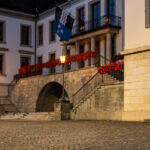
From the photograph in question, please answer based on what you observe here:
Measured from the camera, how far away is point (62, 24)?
28.7 metres

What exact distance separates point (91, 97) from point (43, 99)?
464 inches

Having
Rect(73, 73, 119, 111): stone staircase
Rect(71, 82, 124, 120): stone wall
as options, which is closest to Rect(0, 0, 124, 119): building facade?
Rect(73, 73, 119, 111): stone staircase

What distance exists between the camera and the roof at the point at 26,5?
126 ft

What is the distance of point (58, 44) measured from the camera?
36344mm

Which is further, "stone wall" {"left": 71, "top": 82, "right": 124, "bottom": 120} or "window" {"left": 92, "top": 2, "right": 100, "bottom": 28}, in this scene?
"window" {"left": 92, "top": 2, "right": 100, "bottom": 28}

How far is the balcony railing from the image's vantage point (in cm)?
2910

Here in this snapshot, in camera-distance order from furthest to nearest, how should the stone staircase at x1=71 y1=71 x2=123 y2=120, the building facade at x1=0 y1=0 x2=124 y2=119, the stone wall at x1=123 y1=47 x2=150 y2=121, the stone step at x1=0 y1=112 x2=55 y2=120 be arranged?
the building facade at x1=0 y1=0 x2=124 y2=119 < the stone step at x1=0 y1=112 x2=55 y2=120 < the stone staircase at x1=71 y1=71 x2=123 y2=120 < the stone wall at x1=123 y1=47 x2=150 y2=121

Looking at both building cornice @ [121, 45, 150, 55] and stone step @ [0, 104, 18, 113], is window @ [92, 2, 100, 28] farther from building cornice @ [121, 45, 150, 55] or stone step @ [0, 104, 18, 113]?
building cornice @ [121, 45, 150, 55]

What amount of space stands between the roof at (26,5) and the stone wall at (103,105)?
18.5 meters

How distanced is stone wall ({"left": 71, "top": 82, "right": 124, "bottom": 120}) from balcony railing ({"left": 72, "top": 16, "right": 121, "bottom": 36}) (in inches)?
339

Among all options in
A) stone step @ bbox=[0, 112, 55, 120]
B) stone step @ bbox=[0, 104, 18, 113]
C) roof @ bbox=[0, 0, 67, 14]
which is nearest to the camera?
stone step @ bbox=[0, 112, 55, 120]

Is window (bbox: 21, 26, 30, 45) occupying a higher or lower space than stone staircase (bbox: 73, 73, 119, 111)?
higher

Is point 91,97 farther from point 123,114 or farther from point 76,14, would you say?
point 76,14

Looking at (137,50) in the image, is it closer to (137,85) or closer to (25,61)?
(137,85)
